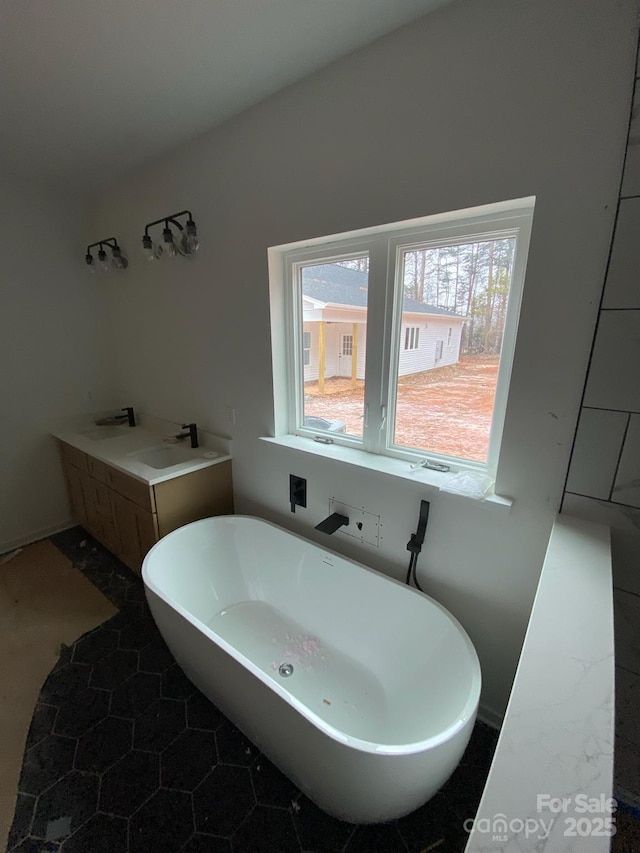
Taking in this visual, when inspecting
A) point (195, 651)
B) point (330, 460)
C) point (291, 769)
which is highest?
point (330, 460)

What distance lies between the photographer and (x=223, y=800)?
117 centimetres

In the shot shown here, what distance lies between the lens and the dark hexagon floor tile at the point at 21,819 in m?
1.08

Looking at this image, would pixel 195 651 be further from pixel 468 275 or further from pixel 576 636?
pixel 468 275

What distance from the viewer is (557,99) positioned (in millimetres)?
971

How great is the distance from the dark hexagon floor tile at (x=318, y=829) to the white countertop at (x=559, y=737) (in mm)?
947

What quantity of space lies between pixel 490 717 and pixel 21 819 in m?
1.70

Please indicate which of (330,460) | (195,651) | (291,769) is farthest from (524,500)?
(195,651)

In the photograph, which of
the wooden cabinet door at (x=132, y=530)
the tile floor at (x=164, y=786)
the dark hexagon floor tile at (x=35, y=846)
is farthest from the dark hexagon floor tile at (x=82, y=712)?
the wooden cabinet door at (x=132, y=530)

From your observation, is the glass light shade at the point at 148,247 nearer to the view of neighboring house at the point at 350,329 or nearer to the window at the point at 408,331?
the window at the point at 408,331

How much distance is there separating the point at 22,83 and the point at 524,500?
2.52 metres

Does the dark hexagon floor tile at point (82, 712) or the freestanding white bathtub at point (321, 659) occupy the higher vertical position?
the freestanding white bathtub at point (321, 659)

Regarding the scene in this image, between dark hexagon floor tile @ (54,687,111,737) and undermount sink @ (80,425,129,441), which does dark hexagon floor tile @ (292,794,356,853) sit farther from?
undermount sink @ (80,425,129,441)

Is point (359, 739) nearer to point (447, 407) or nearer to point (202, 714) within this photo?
point (202, 714)

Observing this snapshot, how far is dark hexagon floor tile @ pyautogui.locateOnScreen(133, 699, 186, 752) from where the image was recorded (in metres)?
1.33
